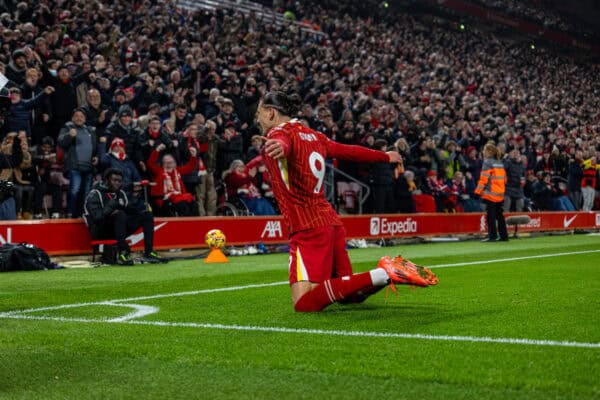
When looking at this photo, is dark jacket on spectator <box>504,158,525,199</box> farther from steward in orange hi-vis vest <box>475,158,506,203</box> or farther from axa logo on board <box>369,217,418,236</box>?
steward in orange hi-vis vest <box>475,158,506,203</box>

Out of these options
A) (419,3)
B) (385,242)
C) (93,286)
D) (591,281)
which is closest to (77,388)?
(93,286)

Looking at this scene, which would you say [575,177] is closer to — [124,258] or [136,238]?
[136,238]

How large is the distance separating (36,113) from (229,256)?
4668mm

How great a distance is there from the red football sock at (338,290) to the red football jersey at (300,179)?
21.5 inches

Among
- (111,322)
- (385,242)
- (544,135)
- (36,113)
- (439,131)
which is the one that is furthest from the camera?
(544,135)

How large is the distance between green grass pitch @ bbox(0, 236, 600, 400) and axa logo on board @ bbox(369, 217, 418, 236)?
31.8 feet

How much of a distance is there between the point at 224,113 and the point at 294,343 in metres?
13.5

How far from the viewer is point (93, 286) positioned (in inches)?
390

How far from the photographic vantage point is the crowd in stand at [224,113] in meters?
15.5

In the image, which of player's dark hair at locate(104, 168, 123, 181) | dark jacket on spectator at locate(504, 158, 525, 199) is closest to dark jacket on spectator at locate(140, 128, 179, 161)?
player's dark hair at locate(104, 168, 123, 181)

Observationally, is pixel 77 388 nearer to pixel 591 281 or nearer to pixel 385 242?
pixel 591 281

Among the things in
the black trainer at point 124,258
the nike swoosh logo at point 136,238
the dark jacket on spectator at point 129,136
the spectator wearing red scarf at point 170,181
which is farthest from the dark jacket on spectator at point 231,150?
the black trainer at point 124,258

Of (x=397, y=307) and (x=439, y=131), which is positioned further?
(x=439, y=131)

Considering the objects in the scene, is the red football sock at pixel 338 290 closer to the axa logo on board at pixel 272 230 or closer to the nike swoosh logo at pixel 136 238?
the nike swoosh logo at pixel 136 238
